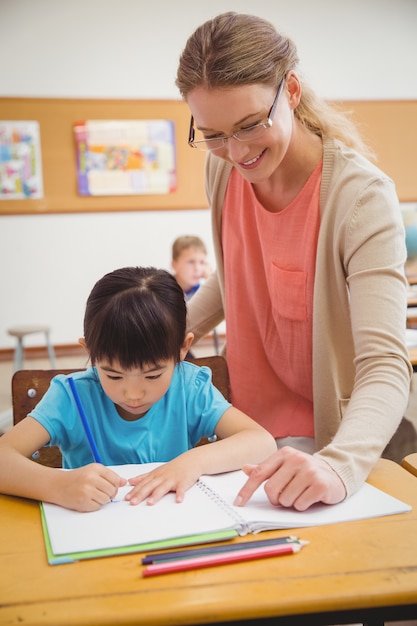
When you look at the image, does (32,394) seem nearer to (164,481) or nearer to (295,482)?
(164,481)

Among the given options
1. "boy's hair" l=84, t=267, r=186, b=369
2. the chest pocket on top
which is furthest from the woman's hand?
the chest pocket on top

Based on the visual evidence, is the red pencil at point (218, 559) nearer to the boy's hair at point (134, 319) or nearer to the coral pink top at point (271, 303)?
the boy's hair at point (134, 319)

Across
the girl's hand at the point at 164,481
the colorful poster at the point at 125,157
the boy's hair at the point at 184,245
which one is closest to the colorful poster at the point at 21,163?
the colorful poster at the point at 125,157

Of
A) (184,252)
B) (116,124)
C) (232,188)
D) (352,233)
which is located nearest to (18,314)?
(116,124)

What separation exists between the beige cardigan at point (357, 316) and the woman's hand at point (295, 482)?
1.3 inches

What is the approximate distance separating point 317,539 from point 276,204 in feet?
2.67

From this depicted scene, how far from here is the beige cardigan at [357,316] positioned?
999 mm

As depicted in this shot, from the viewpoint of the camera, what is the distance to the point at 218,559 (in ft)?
2.35

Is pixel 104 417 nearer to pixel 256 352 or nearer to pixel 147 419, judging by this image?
pixel 147 419

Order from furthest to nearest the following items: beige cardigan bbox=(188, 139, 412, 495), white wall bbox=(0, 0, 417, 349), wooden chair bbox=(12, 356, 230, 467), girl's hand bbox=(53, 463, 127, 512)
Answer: white wall bbox=(0, 0, 417, 349)
wooden chair bbox=(12, 356, 230, 467)
beige cardigan bbox=(188, 139, 412, 495)
girl's hand bbox=(53, 463, 127, 512)

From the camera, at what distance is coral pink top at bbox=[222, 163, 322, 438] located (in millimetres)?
1354

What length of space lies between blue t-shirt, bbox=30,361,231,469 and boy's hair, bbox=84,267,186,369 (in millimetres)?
84

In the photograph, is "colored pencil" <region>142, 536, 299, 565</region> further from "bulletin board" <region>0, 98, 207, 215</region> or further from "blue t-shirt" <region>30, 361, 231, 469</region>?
"bulletin board" <region>0, 98, 207, 215</region>

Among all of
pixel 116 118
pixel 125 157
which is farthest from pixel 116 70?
pixel 125 157
